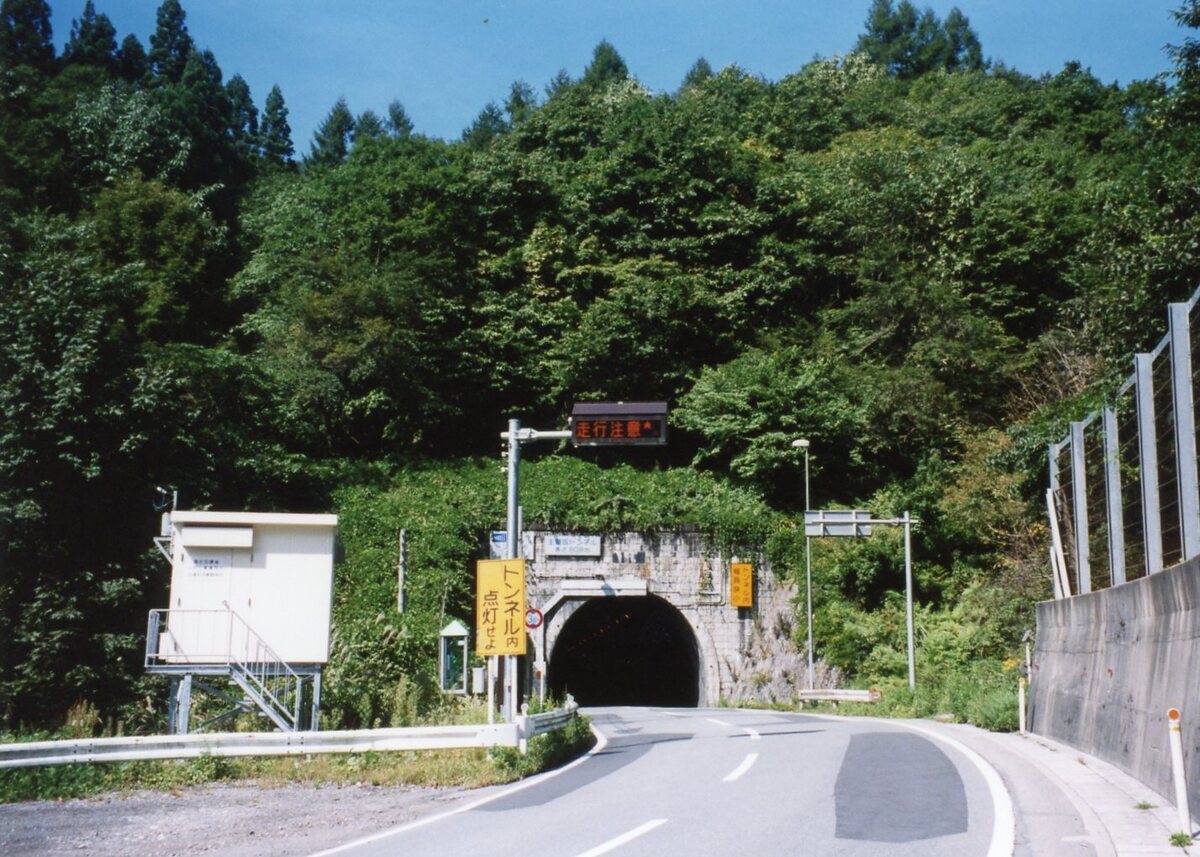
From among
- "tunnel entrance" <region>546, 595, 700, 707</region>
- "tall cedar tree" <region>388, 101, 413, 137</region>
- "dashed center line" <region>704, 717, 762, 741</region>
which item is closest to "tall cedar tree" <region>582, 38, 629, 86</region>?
"tall cedar tree" <region>388, 101, 413, 137</region>

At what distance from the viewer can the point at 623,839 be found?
8.43 metres

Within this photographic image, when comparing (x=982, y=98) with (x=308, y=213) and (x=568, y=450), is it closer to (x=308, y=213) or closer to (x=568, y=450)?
(x=568, y=450)

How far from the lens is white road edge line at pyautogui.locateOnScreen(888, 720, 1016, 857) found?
779 centimetres

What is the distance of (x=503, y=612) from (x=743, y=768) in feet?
15.6

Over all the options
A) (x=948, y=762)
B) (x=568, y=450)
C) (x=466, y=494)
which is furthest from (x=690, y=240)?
(x=948, y=762)

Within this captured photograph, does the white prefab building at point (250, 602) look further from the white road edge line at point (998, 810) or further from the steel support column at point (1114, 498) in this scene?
the steel support column at point (1114, 498)

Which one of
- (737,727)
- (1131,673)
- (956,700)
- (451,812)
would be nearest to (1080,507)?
(1131,673)

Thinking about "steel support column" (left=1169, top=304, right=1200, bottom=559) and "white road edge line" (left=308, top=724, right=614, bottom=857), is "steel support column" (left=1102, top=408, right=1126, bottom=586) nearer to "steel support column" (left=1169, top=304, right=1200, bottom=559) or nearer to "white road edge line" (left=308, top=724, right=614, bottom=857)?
"steel support column" (left=1169, top=304, right=1200, bottom=559)

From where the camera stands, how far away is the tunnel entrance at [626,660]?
140ft

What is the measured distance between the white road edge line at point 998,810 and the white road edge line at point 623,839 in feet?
8.52

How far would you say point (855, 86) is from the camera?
207 ft

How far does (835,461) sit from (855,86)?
32351 mm

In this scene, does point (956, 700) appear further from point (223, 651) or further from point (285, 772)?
point (285, 772)

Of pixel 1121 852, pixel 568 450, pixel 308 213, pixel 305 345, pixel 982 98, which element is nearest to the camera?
pixel 1121 852
